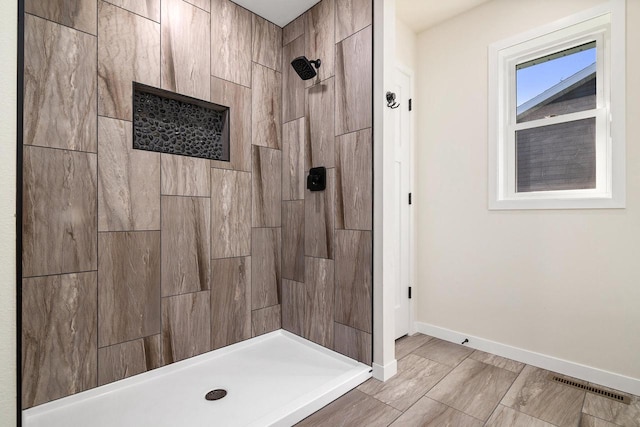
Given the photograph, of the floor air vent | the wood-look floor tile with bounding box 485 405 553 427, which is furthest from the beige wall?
the wood-look floor tile with bounding box 485 405 553 427

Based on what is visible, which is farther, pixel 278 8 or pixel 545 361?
pixel 278 8

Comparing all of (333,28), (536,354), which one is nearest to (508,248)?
(536,354)

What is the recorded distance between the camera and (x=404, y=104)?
109 inches

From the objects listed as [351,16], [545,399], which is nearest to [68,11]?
[351,16]

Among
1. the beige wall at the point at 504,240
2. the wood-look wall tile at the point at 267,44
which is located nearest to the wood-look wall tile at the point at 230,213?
the wood-look wall tile at the point at 267,44

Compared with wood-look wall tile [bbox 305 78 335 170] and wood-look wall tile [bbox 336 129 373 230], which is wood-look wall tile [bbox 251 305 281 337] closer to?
wood-look wall tile [bbox 336 129 373 230]

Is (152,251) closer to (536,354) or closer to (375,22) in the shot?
(375,22)

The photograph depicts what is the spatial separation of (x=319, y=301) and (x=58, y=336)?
1.56 meters

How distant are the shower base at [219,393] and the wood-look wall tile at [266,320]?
208 millimetres

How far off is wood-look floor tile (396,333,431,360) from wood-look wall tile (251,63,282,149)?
1944 millimetres

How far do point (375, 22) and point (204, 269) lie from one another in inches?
79.7

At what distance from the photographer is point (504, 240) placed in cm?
235

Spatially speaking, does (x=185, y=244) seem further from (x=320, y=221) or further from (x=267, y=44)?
(x=267, y=44)

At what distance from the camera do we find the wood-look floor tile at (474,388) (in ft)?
5.64
